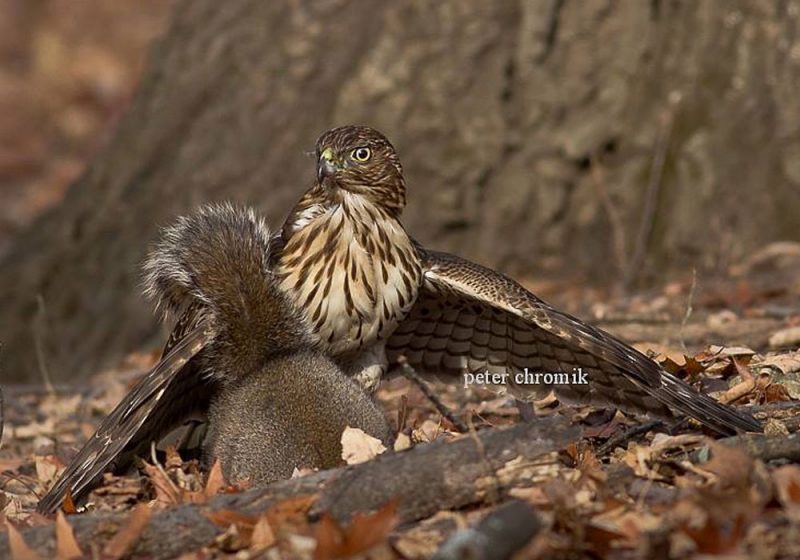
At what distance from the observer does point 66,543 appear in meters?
4.03

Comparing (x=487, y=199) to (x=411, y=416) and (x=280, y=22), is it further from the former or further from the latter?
(x=411, y=416)

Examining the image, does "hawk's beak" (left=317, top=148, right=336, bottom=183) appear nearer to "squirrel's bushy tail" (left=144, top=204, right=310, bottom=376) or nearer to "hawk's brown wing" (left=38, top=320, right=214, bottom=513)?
"squirrel's bushy tail" (left=144, top=204, right=310, bottom=376)

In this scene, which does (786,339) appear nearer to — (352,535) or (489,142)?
(489,142)

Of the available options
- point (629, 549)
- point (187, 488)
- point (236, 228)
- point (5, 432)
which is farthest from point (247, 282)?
point (5, 432)

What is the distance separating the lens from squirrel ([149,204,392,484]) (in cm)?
497

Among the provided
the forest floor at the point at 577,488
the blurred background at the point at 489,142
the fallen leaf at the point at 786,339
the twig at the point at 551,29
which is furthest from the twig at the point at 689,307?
the twig at the point at 551,29

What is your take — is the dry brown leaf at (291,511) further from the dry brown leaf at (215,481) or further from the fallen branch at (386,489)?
the dry brown leaf at (215,481)

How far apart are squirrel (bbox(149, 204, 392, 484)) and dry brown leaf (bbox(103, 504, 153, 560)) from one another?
91cm

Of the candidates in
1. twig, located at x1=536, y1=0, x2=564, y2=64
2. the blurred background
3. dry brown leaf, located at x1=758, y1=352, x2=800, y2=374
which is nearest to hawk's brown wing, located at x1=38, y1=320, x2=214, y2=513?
dry brown leaf, located at x1=758, y1=352, x2=800, y2=374

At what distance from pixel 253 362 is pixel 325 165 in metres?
1.04

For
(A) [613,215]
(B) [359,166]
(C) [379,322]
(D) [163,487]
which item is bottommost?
(D) [163,487]

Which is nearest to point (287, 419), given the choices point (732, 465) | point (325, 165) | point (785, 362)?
point (325, 165)

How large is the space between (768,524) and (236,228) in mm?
2512

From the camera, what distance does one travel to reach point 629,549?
3.68 metres
